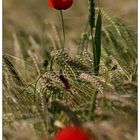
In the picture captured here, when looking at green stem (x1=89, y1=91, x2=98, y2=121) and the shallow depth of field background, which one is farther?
green stem (x1=89, y1=91, x2=98, y2=121)

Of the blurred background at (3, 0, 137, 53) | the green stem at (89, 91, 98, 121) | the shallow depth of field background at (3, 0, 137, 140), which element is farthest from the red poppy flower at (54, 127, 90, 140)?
the blurred background at (3, 0, 137, 53)

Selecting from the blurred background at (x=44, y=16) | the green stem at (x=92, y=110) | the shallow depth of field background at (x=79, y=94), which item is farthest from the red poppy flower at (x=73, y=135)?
the blurred background at (x=44, y=16)

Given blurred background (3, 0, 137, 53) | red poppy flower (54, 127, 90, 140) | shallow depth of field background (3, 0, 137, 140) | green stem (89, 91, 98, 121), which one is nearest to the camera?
red poppy flower (54, 127, 90, 140)

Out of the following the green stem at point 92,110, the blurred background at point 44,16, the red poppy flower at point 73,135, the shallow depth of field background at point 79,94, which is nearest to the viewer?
the red poppy flower at point 73,135

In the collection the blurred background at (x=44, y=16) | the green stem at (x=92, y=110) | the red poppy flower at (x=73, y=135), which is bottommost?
the red poppy flower at (x=73, y=135)

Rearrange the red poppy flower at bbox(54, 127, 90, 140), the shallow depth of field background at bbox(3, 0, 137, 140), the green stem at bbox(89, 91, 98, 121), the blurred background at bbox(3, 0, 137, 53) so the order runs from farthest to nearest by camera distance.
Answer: the blurred background at bbox(3, 0, 137, 53), the green stem at bbox(89, 91, 98, 121), the shallow depth of field background at bbox(3, 0, 137, 140), the red poppy flower at bbox(54, 127, 90, 140)

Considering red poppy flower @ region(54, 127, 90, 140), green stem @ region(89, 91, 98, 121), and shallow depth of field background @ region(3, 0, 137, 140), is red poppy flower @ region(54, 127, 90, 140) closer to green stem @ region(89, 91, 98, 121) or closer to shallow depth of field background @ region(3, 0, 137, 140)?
shallow depth of field background @ region(3, 0, 137, 140)

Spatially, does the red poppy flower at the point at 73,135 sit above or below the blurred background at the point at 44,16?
below

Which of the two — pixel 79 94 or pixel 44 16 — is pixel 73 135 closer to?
pixel 79 94

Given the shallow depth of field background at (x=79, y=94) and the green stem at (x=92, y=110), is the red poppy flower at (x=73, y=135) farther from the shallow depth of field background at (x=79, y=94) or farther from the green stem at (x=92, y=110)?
the green stem at (x=92, y=110)
